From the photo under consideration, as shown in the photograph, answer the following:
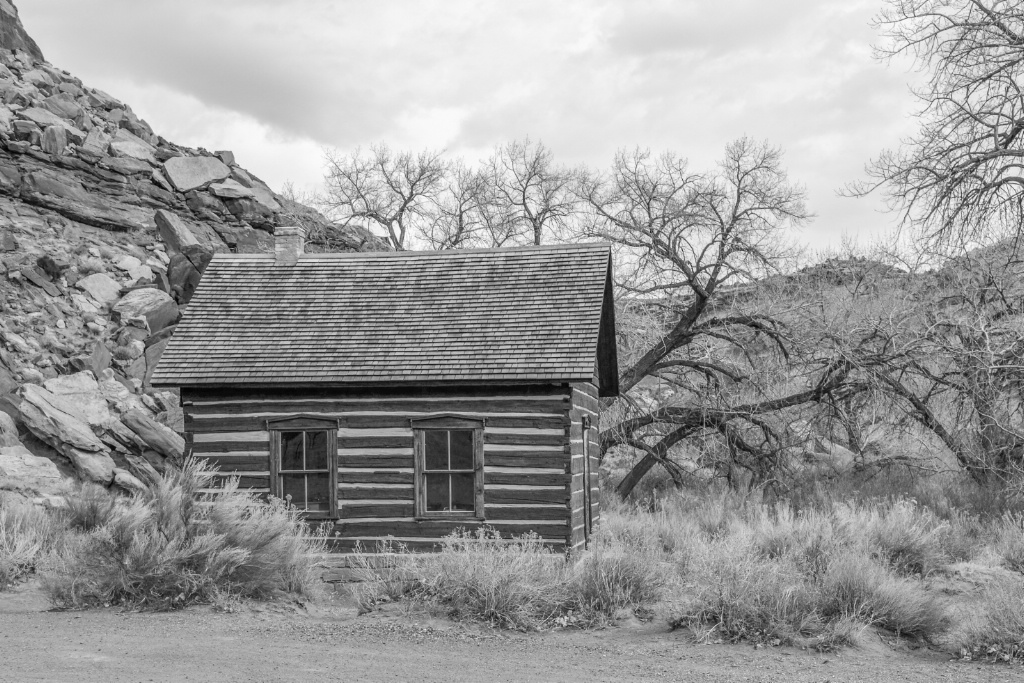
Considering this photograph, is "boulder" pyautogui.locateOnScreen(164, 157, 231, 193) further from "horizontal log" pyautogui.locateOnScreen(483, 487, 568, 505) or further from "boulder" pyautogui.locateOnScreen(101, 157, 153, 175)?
"horizontal log" pyautogui.locateOnScreen(483, 487, 568, 505)

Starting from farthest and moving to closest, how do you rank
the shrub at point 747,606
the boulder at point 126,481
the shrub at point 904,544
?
the boulder at point 126,481 < the shrub at point 904,544 < the shrub at point 747,606

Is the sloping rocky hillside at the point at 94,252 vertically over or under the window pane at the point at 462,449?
over

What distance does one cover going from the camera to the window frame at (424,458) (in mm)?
13648

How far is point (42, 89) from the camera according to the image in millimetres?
34625

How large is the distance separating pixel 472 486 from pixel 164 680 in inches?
269

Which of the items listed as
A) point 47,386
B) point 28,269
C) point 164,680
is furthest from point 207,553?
point 28,269

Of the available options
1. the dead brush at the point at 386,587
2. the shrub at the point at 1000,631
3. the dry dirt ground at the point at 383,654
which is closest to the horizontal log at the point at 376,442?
the dead brush at the point at 386,587

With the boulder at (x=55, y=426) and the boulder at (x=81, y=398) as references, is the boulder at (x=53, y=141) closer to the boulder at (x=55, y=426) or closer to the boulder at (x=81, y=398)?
the boulder at (x=81, y=398)

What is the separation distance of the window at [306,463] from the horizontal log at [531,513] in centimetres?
239

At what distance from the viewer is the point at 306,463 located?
14258 millimetres

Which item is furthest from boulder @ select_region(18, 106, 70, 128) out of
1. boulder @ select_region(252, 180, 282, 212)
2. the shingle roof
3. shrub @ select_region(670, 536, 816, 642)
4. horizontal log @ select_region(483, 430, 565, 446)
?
shrub @ select_region(670, 536, 816, 642)

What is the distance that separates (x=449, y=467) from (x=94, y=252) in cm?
1660

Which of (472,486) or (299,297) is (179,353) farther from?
(472,486)

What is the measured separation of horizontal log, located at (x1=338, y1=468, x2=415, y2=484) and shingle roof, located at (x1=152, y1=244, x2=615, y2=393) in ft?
4.52
